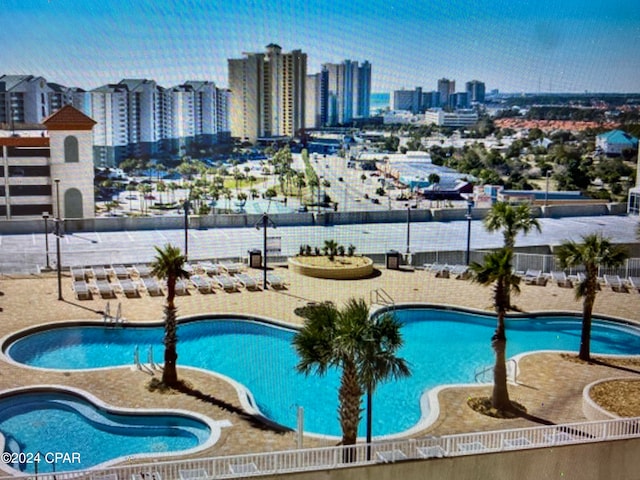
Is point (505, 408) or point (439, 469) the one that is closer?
point (439, 469)

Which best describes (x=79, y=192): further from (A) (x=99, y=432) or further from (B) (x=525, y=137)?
(B) (x=525, y=137)

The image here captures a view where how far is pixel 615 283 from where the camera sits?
12.2 meters

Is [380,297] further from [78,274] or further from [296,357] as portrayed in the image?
[78,274]

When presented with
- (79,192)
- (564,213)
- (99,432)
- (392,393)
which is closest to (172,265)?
(99,432)

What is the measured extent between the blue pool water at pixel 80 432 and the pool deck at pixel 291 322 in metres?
0.21

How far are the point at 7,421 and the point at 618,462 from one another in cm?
500

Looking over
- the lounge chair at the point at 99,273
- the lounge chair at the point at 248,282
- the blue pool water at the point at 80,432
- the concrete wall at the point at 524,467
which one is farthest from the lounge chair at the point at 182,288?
the concrete wall at the point at 524,467

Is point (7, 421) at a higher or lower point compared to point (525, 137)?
lower

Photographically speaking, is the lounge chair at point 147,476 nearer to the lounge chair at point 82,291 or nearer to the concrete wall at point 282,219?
the lounge chair at point 82,291

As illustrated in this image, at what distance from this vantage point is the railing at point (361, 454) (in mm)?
5152

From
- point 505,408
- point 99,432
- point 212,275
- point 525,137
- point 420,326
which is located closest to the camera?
point 99,432

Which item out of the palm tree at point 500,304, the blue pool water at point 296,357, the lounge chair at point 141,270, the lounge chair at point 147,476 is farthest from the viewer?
the lounge chair at point 141,270

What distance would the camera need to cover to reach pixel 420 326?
10477 mm

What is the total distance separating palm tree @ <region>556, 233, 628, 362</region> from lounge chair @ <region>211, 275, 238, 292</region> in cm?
471
